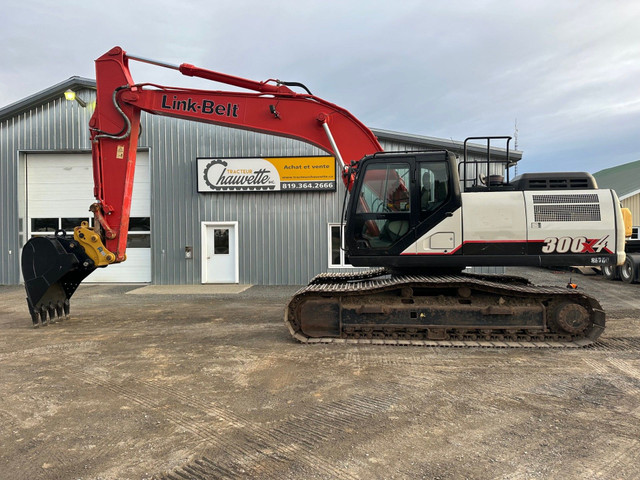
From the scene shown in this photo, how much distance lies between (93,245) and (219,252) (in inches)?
263

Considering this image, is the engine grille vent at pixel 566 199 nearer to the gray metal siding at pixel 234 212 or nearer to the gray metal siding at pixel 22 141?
the gray metal siding at pixel 234 212

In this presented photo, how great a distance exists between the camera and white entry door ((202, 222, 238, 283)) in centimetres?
1292

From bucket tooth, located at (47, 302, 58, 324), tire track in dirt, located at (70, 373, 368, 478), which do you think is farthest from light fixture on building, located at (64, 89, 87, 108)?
tire track in dirt, located at (70, 373, 368, 478)

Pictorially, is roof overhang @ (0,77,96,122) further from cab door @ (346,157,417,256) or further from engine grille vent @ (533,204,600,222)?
engine grille vent @ (533,204,600,222)

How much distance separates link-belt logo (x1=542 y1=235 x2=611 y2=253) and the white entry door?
978 cm

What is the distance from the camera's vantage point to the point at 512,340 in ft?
17.1

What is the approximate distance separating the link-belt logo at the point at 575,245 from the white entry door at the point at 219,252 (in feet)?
32.1

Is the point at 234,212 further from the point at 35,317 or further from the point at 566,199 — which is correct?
the point at 566,199

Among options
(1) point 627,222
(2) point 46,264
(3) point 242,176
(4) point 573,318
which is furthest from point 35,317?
(1) point 627,222

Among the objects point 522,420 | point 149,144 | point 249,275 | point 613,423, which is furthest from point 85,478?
point 149,144

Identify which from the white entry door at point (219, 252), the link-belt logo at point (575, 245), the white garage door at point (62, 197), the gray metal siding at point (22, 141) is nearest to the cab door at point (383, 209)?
the link-belt logo at point (575, 245)

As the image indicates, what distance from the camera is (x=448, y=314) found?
526cm

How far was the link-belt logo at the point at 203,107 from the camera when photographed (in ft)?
20.7

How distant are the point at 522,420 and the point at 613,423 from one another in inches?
29.0
